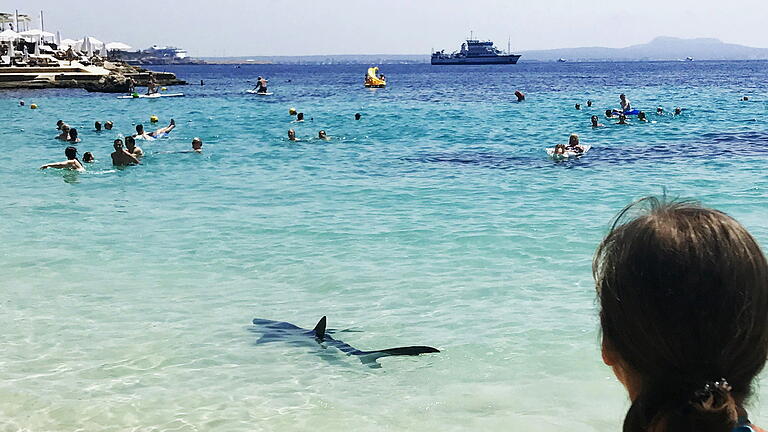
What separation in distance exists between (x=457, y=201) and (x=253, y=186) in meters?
3.89

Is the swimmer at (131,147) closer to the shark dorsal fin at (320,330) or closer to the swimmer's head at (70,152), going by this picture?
the swimmer's head at (70,152)

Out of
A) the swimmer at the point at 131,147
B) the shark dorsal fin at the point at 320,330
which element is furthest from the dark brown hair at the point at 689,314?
the swimmer at the point at 131,147

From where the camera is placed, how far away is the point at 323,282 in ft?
26.6

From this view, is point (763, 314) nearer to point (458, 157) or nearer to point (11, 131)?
point (458, 157)

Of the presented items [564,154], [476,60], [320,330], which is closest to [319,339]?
[320,330]

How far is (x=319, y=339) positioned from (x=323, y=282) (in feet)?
5.72

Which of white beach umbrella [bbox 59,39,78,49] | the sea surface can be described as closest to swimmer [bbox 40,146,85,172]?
the sea surface

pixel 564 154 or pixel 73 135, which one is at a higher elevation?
pixel 73 135

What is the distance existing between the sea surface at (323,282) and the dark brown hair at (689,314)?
305mm

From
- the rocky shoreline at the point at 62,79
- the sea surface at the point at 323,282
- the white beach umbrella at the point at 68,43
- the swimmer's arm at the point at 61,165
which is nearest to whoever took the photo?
the sea surface at the point at 323,282

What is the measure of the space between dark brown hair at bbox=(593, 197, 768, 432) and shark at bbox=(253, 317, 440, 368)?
468 cm

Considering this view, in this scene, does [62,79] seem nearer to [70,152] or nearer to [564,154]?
[70,152]

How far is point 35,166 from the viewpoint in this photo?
17172 mm

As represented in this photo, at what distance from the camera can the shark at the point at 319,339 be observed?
6.09m
